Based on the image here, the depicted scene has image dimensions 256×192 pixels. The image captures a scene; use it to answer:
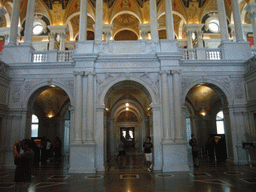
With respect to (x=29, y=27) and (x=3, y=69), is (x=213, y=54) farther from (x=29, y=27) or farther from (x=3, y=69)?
(x=3, y=69)

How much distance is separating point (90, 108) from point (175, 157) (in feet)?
16.4

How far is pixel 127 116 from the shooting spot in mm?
27344

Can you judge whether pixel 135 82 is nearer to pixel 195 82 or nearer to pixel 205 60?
pixel 195 82

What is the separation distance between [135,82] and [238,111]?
629 cm

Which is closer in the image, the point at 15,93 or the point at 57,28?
the point at 15,93

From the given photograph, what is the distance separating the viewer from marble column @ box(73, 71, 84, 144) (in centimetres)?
1115

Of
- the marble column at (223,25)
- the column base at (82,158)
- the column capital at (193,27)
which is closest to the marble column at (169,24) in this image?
the marble column at (223,25)

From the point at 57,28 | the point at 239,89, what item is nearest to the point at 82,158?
the point at 239,89

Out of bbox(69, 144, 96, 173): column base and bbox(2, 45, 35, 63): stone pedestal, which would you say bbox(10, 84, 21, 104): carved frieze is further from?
bbox(69, 144, 96, 173): column base

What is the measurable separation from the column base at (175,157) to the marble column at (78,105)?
437cm

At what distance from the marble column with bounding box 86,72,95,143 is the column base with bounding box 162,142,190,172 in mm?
3761

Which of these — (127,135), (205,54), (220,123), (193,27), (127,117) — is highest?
(193,27)

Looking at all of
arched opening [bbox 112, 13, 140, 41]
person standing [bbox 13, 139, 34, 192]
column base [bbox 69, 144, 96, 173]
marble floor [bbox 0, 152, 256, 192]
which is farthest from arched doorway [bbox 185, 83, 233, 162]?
person standing [bbox 13, 139, 34, 192]

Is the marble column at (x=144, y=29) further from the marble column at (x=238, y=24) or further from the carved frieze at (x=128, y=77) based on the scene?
the carved frieze at (x=128, y=77)
